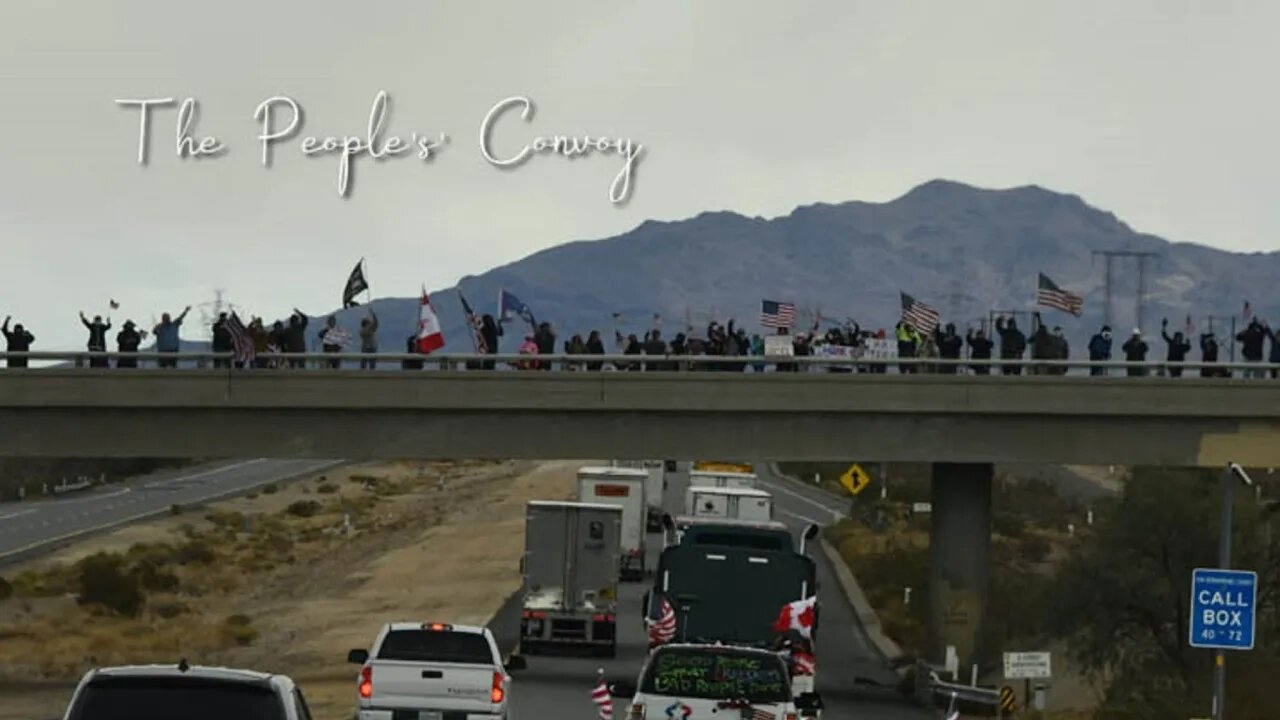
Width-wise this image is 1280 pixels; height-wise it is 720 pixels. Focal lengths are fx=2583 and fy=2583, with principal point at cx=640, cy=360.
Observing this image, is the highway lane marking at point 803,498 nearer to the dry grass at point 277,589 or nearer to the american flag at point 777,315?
the dry grass at point 277,589

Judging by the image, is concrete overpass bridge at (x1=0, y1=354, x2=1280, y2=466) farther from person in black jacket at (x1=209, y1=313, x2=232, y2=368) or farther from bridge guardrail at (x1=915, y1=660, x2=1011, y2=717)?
bridge guardrail at (x1=915, y1=660, x2=1011, y2=717)

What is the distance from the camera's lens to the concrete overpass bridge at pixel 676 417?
50406mm

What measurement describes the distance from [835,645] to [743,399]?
13082mm

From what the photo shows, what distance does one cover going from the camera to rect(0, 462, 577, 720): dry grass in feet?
199

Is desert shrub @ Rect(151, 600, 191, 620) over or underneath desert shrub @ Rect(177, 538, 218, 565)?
over

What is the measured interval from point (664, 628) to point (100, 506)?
112535 millimetres

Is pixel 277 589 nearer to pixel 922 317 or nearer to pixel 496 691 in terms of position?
pixel 922 317

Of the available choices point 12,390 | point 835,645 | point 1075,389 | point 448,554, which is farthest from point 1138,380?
point 448,554

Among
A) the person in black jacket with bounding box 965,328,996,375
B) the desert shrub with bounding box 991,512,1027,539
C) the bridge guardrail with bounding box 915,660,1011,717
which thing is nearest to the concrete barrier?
the person in black jacket with bounding box 965,328,996,375

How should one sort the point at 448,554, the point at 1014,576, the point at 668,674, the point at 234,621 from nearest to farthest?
1. the point at 668,674
2. the point at 234,621
3. the point at 1014,576
4. the point at 448,554

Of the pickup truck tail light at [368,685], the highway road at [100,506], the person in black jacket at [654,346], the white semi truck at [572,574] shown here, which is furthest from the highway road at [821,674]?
the highway road at [100,506]

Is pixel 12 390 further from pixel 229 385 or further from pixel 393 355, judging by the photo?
pixel 393 355

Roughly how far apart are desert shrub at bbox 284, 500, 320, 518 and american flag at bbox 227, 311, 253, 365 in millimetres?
96602

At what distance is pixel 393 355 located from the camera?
4900cm
